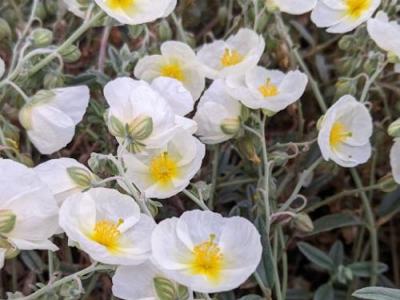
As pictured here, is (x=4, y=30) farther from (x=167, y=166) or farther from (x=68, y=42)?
(x=167, y=166)

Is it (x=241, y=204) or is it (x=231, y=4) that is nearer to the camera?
(x=241, y=204)

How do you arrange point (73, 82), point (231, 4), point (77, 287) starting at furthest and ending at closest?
point (231, 4) → point (73, 82) → point (77, 287)

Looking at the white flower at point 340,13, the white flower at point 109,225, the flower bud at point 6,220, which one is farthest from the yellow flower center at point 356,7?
the flower bud at point 6,220

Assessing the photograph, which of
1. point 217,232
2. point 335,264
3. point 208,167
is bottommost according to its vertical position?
point 335,264

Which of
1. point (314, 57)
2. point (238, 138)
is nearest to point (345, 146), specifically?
point (238, 138)

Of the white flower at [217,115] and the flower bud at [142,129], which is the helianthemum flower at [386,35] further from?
the flower bud at [142,129]

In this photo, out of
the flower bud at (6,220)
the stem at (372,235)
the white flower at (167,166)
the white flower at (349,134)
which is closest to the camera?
the flower bud at (6,220)

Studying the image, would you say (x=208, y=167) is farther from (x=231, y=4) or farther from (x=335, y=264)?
(x=231, y=4)
